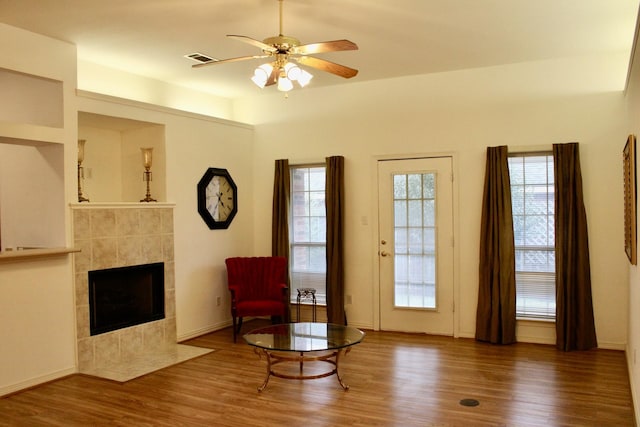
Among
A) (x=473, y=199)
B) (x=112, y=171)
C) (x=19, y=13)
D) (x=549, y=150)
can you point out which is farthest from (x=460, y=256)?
(x=19, y=13)

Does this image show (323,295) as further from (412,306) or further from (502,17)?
(502,17)

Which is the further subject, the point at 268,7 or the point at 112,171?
the point at 112,171

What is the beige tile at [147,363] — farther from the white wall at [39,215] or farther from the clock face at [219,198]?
the clock face at [219,198]

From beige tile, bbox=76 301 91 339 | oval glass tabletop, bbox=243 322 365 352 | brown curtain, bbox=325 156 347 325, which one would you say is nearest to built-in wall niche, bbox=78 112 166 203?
beige tile, bbox=76 301 91 339

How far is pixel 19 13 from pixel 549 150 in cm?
489

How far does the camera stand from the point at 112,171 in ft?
19.5

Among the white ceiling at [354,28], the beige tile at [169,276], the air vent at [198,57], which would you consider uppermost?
the air vent at [198,57]

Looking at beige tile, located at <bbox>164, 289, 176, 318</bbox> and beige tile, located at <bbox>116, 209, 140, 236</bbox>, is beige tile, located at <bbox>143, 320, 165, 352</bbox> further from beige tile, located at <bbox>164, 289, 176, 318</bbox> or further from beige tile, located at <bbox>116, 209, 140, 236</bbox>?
beige tile, located at <bbox>116, 209, 140, 236</bbox>

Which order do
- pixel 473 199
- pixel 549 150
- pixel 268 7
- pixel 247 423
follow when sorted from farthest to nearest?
pixel 473 199, pixel 549 150, pixel 268 7, pixel 247 423

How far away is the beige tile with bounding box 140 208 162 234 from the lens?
18.0 feet

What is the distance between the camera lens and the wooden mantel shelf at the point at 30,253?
4156 millimetres

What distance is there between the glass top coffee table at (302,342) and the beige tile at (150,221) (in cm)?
170

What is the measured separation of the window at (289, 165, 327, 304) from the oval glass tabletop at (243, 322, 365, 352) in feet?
6.03

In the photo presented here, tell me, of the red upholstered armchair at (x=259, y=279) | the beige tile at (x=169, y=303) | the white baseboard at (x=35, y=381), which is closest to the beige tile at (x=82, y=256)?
the white baseboard at (x=35, y=381)
